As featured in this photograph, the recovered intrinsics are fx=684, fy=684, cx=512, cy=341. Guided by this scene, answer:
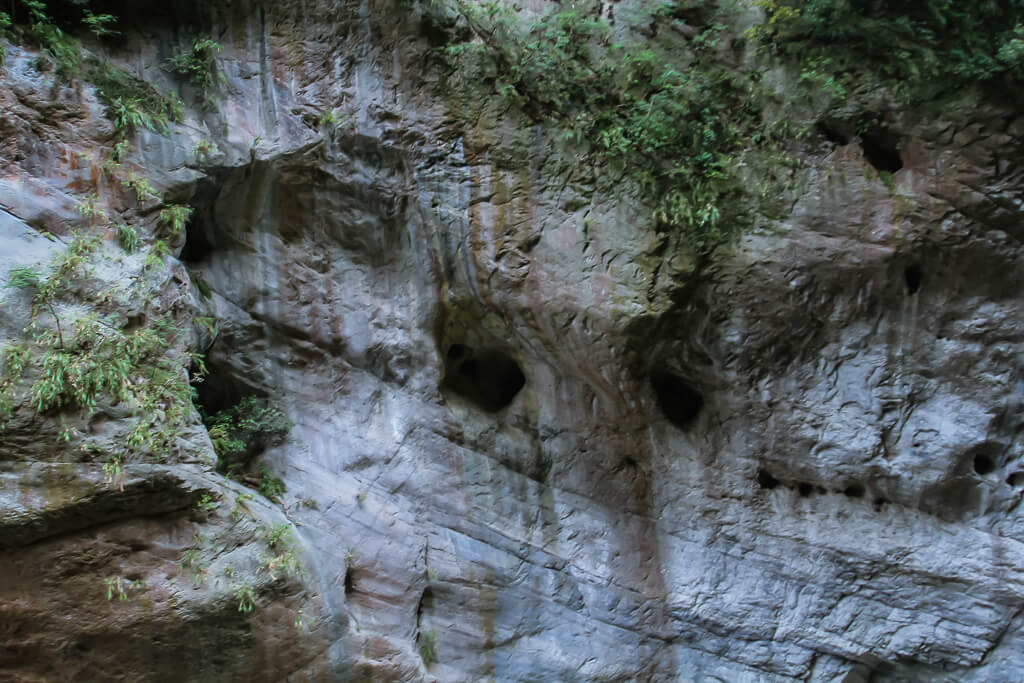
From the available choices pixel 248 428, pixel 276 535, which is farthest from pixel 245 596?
pixel 248 428

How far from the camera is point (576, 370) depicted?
683 cm

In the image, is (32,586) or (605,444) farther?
(605,444)

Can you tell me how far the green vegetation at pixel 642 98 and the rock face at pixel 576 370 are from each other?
0.29 meters

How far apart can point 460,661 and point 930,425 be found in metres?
4.83

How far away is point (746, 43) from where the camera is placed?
649cm

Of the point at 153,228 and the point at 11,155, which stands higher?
the point at 11,155

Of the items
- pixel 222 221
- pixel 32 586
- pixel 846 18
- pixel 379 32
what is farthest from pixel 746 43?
pixel 32 586

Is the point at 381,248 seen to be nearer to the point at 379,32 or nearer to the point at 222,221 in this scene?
the point at 222,221

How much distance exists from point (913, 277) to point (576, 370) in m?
3.17

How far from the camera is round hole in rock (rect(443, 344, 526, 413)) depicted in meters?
7.37

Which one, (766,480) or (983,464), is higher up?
Result: (983,464)

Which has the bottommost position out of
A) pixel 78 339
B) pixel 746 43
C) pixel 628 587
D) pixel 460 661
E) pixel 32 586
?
pixel 460 661

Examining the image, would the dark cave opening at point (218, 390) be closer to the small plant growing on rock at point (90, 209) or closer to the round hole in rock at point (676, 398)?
the small plant growing on rock at point (90, 209)

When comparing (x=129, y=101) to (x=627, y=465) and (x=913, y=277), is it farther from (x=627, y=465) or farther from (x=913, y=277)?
(x=913, y=277)
